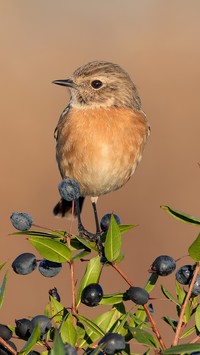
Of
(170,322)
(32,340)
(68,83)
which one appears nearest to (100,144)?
(68,83)

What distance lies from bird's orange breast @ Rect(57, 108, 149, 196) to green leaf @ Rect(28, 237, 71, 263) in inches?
129

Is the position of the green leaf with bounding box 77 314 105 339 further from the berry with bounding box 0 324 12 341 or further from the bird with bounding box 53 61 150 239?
the bird with bounding box 53 61 150 239

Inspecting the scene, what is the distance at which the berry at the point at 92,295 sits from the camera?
133 inches

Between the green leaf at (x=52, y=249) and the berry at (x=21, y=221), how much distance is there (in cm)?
27

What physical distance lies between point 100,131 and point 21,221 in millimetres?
3122

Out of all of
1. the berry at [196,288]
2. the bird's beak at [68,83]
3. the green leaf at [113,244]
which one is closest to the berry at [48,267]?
the green leaf at [113,244]

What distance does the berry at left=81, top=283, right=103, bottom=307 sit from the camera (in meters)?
3.37

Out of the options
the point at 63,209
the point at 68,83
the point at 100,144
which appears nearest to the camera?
the point at 100,144

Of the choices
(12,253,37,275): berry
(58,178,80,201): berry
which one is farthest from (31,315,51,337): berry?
(58,178,80,201): berry

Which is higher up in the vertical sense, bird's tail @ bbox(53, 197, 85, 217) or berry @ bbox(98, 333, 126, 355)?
bird's tail @ bbox(53, 197, 85, 217)

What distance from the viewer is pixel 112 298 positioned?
3475 mm

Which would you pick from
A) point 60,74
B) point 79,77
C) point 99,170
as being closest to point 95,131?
point 99,170

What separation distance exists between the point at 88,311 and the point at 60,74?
8.92 meters

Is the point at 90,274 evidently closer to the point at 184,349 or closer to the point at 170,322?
the point at 170,322
